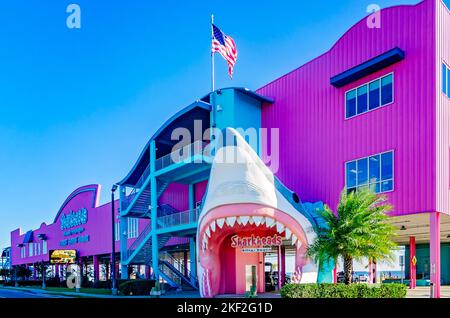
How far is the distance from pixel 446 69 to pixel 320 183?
270 inches

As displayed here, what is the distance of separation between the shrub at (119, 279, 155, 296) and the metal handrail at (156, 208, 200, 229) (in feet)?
11.4

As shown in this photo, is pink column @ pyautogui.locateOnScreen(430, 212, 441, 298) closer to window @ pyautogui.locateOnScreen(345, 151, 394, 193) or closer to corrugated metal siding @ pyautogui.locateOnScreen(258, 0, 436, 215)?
corrugated metal siding @ pyautogui.locateOnScreen(258, 0, 436, 215)

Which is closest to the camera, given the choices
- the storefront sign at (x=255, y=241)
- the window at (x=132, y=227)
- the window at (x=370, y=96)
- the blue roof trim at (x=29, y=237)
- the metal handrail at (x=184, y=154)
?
the window at (x=370, y=96)

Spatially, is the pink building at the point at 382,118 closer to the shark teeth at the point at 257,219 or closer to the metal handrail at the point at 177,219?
the shark teeth at the point at 257,219

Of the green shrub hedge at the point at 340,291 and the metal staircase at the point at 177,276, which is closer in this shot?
the green shrub hedge at the point at 340,291

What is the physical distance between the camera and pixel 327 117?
19.7 meters

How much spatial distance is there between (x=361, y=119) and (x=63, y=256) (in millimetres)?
37831

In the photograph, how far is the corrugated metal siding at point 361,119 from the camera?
15.7 metres

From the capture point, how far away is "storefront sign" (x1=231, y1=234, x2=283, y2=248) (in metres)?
17.5

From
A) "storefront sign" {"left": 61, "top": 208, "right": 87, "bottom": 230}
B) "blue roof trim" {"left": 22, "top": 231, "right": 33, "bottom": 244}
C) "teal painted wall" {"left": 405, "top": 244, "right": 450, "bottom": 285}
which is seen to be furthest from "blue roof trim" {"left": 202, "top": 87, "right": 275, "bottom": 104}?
"blue roof trim" {"left": 22, "top": 231, "right": 33, "bottom": 244}

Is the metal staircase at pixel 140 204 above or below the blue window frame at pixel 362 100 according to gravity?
below

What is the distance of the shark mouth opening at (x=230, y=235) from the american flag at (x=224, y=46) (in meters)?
9.07

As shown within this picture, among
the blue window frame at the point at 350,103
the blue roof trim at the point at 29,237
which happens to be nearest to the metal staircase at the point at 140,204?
the blue window frame at the point at 350,103

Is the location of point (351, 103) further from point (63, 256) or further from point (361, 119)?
point (63, 256)
